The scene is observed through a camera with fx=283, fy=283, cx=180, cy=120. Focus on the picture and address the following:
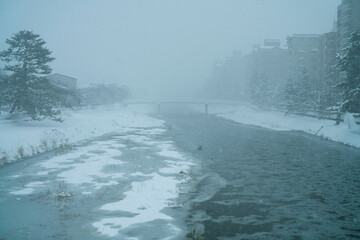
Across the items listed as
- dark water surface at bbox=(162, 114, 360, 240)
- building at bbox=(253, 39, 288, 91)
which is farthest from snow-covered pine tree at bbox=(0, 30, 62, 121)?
building at bbox=(253, 39, 288, 91)

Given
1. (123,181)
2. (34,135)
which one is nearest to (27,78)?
(34,135)

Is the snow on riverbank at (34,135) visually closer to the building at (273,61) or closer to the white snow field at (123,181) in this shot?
the white snow field at (123,181)

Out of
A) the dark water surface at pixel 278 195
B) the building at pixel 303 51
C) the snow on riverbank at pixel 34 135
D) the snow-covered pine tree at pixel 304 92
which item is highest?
the building at pixel 303 51

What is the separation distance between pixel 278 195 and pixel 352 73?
22.7m

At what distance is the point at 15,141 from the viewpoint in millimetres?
20953

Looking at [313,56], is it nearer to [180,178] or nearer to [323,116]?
[323,116]

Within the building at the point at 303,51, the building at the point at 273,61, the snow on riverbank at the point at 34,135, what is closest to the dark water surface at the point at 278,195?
the snow on riverbank at the point at 34,135

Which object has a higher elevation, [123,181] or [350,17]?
[350,17]

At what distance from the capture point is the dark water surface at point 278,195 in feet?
28.0

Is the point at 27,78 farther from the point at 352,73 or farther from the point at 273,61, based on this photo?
the point at 273,61

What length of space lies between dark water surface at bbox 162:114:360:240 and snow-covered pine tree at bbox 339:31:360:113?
815cm

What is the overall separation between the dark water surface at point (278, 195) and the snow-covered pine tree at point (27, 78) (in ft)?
59.4

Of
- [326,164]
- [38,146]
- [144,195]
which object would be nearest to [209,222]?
[144,195]

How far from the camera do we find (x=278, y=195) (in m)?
11.7
